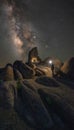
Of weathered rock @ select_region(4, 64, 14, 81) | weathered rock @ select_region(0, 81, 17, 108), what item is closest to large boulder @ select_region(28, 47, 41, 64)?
weathered rock @ select_region(4, 64, 14, 81)

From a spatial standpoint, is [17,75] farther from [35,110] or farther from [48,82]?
[35,110]

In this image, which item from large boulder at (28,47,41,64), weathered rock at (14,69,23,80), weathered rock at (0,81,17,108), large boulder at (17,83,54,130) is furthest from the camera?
large boulder at (28,47,41,64)

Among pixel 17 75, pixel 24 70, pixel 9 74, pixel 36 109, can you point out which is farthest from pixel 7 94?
pixel 24 70

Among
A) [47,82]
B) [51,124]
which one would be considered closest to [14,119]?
[51,124]

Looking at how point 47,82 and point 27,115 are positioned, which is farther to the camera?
point 47,82

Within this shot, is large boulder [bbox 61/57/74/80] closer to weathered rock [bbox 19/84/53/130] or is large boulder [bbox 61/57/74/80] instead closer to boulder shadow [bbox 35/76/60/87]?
boulder shadow [bbox 35/76/60/87]

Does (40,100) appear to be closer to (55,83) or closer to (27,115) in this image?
(27,115)

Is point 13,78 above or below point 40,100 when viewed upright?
above

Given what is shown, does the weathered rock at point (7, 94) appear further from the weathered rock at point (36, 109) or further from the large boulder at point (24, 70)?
the large boulder at point (24, 70)

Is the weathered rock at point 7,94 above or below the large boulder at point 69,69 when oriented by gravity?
below

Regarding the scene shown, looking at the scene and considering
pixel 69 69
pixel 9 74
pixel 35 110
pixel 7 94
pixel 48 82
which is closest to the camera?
pixel 35 110

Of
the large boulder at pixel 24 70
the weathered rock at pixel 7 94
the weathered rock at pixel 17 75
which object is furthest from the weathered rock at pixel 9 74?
the weathered rock at pixel 7 94

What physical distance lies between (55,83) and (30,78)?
12881 mm

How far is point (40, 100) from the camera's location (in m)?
58.2
